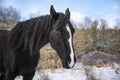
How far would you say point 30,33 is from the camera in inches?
A: 152

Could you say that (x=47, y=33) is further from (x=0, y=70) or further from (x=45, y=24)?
(x=0, y=70)

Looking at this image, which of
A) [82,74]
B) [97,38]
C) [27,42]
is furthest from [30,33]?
[97,38]

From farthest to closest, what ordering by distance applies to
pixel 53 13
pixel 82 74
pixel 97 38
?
pixel 97 38, pixel 82 74, pixel 53 13

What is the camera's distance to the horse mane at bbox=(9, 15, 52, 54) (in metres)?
3.65

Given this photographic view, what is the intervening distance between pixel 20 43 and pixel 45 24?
1.77 feet

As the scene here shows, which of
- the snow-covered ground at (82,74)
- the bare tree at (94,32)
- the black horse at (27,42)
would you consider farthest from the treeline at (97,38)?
the black horse at (27,42)

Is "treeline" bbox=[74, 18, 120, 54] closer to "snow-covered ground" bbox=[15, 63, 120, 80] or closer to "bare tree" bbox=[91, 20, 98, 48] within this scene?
"bare tree" bbox=[91, 20, 98, 48]

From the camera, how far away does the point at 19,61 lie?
12.7ft

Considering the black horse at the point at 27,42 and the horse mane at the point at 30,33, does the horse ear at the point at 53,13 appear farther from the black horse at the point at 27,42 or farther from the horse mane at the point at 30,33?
the horse mane at the point at 30,33

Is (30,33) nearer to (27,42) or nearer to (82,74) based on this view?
(27,42)

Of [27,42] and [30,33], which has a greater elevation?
[30,33]

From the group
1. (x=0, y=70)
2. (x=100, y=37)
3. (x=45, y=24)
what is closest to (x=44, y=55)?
(x=100, y=37)

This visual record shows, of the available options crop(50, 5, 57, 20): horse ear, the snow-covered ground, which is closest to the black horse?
crop(50, 5, 57, 20): horse ear

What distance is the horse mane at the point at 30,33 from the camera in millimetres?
3653
